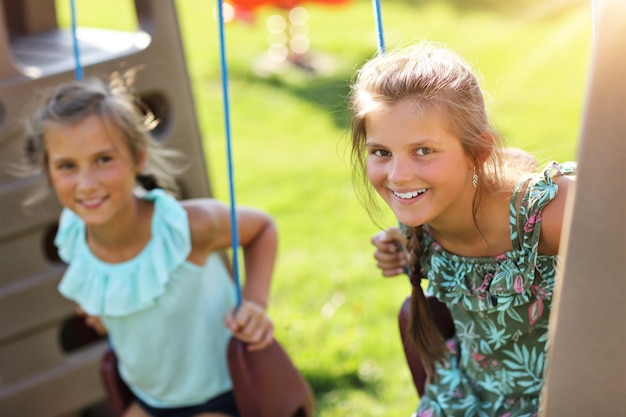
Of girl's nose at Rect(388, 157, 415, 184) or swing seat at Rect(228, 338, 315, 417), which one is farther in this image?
swing seat at Rect(228, 338, 315, 417)

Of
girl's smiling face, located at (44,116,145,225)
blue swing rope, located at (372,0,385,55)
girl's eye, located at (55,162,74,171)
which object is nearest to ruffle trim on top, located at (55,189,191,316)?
girl's smiling face, located at (44,116,145,225)

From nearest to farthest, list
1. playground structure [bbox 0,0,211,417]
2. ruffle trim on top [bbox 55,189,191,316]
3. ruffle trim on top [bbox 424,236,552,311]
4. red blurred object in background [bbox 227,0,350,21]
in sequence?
ruffle trim on top [bbox 424,236,552,311]
ruffle trim on top [bbox 55,189,191,316]
playground structure [bbox 0,0,211,417]
red blurred object in background [bbox 227,0,350,21]

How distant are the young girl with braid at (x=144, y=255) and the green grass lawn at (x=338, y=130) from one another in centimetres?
43

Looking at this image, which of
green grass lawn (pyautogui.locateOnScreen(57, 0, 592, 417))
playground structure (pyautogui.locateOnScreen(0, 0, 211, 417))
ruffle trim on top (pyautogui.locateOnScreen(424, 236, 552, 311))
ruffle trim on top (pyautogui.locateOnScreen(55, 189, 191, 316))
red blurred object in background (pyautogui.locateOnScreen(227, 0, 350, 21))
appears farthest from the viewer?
red blurred object in background (pyautogui.locateOnScreen(227, 0, 350, 21))

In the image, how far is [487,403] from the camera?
1.82 meters

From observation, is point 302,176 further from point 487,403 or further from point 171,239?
point 487,403

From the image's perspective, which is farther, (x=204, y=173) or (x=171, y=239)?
(x=204, y=173)

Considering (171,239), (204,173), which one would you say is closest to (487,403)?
(171,239)

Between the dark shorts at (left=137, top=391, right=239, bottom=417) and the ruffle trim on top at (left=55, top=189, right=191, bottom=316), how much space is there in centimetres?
30

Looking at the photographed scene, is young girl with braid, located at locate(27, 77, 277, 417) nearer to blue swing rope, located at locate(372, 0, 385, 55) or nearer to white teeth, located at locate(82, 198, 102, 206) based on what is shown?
white teeth, located at locate(82, 198, 102, 206)

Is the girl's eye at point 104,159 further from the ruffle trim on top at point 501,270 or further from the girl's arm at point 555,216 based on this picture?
the girl's arm at point 555,216

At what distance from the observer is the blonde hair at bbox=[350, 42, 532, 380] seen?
5.11 ft

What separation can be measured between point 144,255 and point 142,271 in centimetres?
4

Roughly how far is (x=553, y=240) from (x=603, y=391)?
0.47 m
